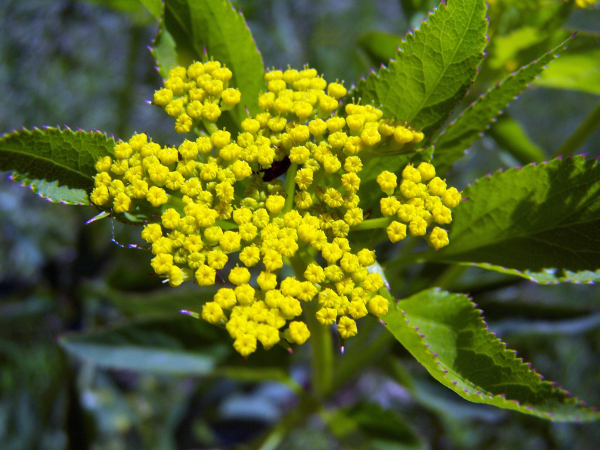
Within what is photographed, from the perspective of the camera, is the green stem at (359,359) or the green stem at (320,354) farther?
the green stem at (359,359)

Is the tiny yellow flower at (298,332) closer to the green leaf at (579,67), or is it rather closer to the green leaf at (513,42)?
the green leaf at (513,42)

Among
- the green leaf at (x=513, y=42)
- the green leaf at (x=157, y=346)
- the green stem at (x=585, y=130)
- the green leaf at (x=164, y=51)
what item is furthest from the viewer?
the green leaf at (x=157, y=346)

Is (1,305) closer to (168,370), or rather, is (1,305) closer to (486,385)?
(168,370)

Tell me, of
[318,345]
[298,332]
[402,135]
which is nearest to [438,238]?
[402,135]

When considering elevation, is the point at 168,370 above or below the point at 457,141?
below

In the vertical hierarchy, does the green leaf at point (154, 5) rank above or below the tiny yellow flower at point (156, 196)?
above

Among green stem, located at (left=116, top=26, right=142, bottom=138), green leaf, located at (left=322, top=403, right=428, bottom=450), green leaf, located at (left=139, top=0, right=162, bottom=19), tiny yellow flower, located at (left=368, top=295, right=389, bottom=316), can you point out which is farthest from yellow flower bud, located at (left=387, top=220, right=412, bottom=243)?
green stem, located at (left=116, top=26, right=142, bottom=138)

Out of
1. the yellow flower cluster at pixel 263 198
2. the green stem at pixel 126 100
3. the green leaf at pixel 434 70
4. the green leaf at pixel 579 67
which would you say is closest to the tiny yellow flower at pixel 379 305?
the yellow flower cluster at pixel 263 198

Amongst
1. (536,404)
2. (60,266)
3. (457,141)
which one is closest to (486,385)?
(536,404)

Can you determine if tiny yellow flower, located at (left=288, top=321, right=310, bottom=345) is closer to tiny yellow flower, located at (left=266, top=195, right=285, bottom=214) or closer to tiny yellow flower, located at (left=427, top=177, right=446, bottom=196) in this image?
tiny yellow flower, located at (left=266, top=195, right=285, bottom=214)
